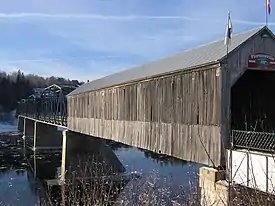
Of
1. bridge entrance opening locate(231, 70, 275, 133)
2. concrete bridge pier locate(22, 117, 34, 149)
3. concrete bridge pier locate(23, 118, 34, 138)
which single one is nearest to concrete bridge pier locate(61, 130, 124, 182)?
bridge entrance opening locate(231, 70, 275, 133)

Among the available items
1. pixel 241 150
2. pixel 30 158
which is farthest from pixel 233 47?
pixel 30 158

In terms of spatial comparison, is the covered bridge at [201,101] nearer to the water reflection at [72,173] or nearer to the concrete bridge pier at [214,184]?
the concrete bridge pier at [214,184]

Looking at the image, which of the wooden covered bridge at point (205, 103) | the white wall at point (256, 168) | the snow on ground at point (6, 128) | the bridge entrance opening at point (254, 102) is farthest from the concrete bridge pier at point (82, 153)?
the snow on ground at point (6, 128)

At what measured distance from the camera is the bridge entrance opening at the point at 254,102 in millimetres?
15391

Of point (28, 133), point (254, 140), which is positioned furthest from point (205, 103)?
point (28, 133)

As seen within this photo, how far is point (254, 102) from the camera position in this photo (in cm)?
1612

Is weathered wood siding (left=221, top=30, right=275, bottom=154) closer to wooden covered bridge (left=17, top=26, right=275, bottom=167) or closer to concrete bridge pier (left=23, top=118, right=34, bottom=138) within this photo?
wooden covered bridge (left=17, top=26, right=275, bottom=167)

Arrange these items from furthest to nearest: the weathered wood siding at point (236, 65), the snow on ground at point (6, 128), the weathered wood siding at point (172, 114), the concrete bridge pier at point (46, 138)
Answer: the snow on ground at point (6, 128) → the concrete bridge pier at point (46, 138) → the weathered wood siding at point (172, 114) → the weathered wood siding at point (236, 65)

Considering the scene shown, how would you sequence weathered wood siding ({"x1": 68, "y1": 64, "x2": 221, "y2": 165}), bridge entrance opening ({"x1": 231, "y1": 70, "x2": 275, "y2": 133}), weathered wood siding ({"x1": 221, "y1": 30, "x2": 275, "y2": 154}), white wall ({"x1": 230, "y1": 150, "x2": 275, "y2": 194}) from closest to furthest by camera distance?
white wall ({"x1": 230, "y1": 150, "x2": 275, "y2": 194})
weathered wood siding ({"x1": 221, "y1": 30, "x2": 275, "y2": 154})
weathered wood siding ({"x1": 68, "y1": 64, "x2": 221, "y2": 165})
bridge entrance opening ({"x1": 231, "y1": 70, "x2": 275, "y2": 133})

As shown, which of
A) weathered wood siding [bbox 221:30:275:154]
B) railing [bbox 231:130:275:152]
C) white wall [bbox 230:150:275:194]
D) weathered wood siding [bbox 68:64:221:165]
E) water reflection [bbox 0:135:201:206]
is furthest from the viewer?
water reflection [bbox 0:135:201:206]

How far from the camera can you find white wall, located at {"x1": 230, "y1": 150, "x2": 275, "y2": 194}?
32.4 ft

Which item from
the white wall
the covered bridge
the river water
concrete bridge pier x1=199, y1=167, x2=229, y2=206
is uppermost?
the covered bridge

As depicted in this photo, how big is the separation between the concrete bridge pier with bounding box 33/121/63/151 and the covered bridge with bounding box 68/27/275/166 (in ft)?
105

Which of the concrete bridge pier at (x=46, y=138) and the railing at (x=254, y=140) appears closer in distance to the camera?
the railing at (x=254, y=140)
